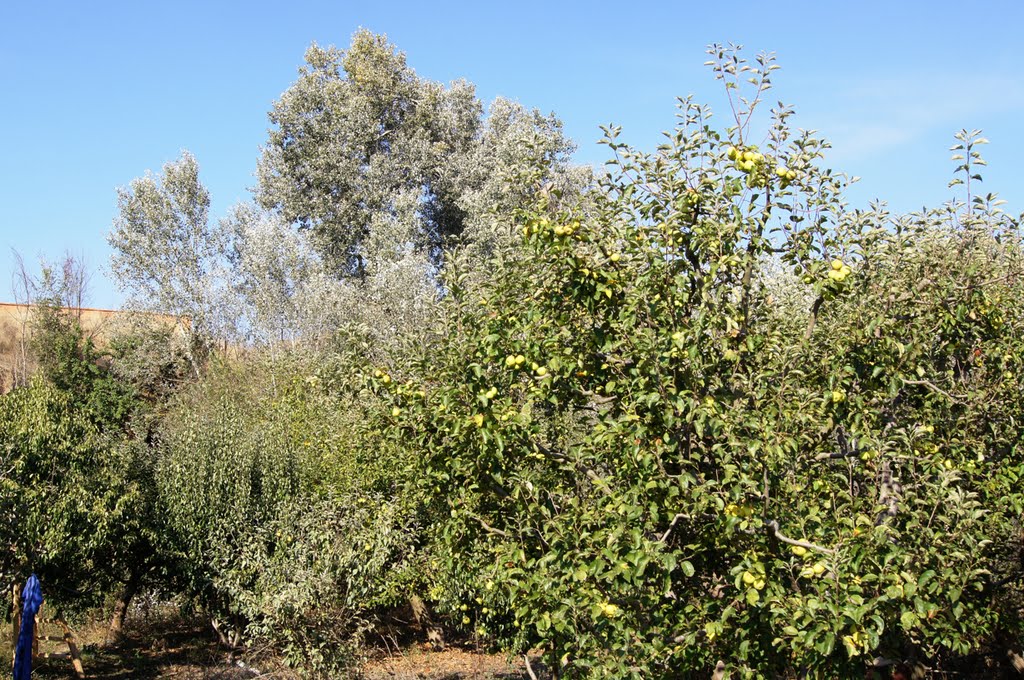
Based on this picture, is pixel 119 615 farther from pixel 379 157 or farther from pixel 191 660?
pixel 379 157

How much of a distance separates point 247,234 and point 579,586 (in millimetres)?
28499

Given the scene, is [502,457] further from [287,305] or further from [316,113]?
[316,113]

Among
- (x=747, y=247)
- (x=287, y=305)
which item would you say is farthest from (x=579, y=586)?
(x=287, y=305)

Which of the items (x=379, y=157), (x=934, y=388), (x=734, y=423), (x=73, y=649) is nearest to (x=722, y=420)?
(x=734, y=423)

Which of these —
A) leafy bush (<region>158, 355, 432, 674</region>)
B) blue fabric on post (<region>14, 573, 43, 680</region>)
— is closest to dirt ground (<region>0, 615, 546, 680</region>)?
leafy bush (<region>158, 355, 432, 674</region>)

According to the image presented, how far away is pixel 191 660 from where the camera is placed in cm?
1848

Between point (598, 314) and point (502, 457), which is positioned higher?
point (598, 314)

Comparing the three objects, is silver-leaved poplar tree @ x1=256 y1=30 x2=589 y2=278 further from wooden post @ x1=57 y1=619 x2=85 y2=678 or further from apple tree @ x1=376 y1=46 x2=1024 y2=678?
apple tree @ x1=376 y1=46 x2=1024 y2=678

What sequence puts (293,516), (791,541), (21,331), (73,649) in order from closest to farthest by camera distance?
(791,541), (293,516), (73,649), (21,331)

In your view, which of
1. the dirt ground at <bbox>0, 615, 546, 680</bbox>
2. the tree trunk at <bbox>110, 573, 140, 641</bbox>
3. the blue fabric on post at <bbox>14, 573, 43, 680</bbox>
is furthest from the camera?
the tree trunk at <bbox>110, 573, 140, 641</bbox>

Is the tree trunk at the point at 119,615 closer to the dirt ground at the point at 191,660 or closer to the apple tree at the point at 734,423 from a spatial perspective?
the dirt ground at the point at 191,660

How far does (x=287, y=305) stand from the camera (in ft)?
98.3

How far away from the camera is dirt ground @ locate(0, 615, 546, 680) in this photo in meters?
16.8

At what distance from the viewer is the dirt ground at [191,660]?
16.8 meters
